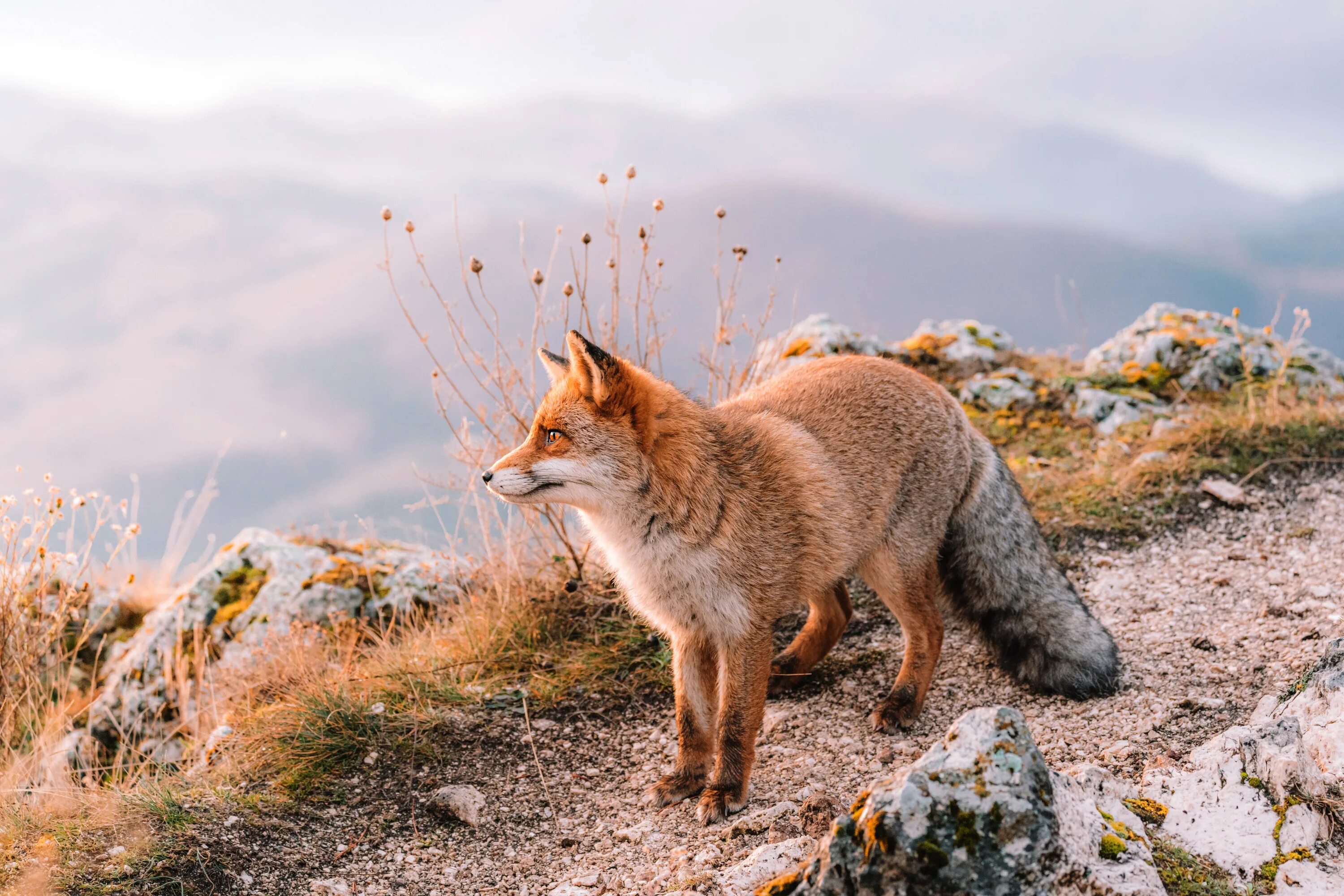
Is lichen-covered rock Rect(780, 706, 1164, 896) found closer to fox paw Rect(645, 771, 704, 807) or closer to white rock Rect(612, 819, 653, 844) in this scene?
white rock Rect(612, 819, 653, 844)

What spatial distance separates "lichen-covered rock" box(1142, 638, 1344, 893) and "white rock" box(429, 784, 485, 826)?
10.3 ft

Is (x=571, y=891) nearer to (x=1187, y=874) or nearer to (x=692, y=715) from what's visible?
(x=692, y=715)

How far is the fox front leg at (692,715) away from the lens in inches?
181

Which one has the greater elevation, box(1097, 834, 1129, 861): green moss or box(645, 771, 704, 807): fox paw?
box(1097, 834, 1129, 861): green moss

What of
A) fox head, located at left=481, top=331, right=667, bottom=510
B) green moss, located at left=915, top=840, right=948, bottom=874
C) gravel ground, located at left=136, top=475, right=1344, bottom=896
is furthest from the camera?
gravel ground, located at left=136, top=475, right=1344, bottom=896

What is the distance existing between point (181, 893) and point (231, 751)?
1591 millimetres

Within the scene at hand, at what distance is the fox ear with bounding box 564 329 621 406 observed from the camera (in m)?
4.14

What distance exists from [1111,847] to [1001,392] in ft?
30.2

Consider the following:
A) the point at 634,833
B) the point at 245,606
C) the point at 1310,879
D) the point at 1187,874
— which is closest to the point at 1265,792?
the point at 1310,879

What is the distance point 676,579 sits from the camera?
14.2 feet

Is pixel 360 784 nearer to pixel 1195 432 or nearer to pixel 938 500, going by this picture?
pixel 938 500

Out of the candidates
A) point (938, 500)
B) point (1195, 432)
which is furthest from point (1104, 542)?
point (938, 500)

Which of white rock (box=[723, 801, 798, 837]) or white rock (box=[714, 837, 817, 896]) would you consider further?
white rock (box=[723, 801, 798, 837])

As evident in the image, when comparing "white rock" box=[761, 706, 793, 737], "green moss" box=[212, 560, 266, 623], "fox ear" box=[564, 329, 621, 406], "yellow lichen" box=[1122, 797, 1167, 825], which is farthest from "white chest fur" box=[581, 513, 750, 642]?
"green moss" box=[212, 560, 266, 623]
